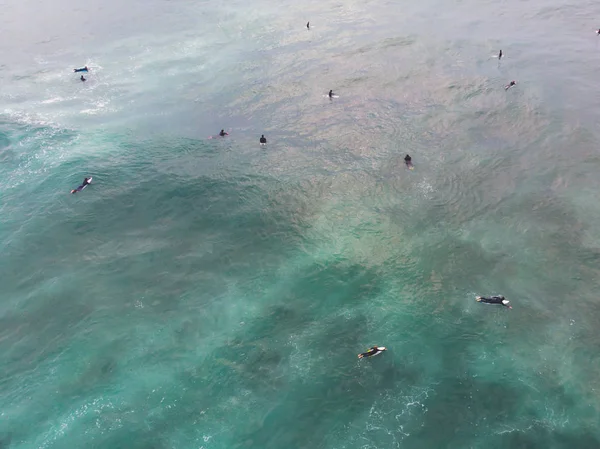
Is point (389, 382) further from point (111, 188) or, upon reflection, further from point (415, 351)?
point (111, 188)

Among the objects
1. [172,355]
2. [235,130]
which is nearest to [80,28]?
[235,130]

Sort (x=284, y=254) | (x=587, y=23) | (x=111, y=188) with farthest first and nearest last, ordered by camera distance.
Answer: (x=587, y=23), (x=111, y=188), (x=284, y=254)

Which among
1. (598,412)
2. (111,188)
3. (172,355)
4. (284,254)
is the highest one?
(111,188)

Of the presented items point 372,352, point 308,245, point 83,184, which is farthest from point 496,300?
point 83,184

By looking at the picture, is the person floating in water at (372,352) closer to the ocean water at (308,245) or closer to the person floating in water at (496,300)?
the ocean water at (308,245)

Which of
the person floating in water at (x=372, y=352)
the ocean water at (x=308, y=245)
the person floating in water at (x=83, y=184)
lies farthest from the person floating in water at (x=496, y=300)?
the person floating in water at (x=83, y=184)

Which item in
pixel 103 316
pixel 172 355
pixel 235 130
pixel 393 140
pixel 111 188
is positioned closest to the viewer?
pixel 172 355

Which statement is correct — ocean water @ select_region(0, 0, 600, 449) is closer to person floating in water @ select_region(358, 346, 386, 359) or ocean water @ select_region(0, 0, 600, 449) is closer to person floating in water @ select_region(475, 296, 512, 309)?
person floating in water @ select_region(475, 296, 512, 309)

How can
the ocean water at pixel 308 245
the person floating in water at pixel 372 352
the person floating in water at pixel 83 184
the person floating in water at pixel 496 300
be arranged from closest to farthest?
the ocean water at pixel 308 245
the person floating in water at pixel 372 352
the person floating in water at pixel 496 300
the person floating in water at pixel 83 184
